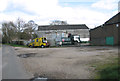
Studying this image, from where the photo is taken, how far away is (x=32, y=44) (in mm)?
24578

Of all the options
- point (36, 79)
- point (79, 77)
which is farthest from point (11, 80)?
point (79, 77)

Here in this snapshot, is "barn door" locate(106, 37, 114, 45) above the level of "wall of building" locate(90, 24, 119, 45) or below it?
below

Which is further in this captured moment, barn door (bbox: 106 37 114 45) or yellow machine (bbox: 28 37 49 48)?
yellow machine (bbox: 28 37 49 48)

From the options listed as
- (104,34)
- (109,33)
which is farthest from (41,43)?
(109,33)

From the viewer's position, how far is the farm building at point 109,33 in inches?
850

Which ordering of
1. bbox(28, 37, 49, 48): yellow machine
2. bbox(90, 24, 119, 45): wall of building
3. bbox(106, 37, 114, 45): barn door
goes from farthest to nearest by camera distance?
bbox(28, 37, 49, 48): yellow machine
bbox(106, 37, 114, 45): barn door
bbox(90, 24, 119, 45): wall of building

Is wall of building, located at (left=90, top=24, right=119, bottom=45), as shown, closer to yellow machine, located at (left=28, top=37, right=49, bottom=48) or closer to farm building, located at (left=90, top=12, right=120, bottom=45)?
A: farm building, located at (left=90, top=12, right=120, bottom=45)

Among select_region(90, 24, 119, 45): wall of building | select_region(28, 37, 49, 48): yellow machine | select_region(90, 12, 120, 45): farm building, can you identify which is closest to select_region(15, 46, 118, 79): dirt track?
select_region(28, 37, 49, 48): yellow machine

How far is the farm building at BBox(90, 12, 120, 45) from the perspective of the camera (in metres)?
21.6

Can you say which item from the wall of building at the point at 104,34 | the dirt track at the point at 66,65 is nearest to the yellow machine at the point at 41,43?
the wall of building at the point at 104,34

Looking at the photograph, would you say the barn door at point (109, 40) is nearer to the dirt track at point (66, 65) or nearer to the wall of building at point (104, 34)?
the wall of building at point (104, 34)

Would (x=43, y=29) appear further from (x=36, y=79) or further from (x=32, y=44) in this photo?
(x=36, y=79)

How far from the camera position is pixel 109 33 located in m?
23.5

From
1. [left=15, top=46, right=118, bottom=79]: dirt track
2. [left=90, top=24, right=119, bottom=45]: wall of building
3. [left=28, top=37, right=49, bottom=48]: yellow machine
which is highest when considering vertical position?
[left=90, top=24, right=119, bottom=45]: wall of building
